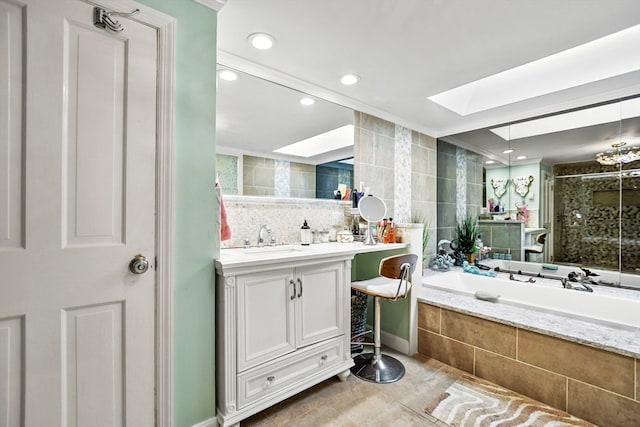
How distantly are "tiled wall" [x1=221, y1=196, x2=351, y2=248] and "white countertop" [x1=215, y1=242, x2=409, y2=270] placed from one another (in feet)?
0.39

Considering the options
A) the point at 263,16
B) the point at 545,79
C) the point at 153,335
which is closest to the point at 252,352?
the point at 153,335

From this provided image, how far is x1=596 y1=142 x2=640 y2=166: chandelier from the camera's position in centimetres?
249

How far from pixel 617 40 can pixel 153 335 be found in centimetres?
344

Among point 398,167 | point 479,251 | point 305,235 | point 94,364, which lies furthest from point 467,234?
point 94,364

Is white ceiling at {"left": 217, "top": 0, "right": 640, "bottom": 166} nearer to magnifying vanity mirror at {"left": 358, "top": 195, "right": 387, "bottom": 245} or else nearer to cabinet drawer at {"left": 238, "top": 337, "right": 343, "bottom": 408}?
magnifying vanity mirror at {"left": 358, "top": 195, "right": 387, "bottom": 245}

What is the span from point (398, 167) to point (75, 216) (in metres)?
2.76

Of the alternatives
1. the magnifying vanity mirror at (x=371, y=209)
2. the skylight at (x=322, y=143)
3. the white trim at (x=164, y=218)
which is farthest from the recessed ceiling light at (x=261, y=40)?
the magnifying vanity mirror at (x=371, y=209)

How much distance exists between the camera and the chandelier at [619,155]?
98.2 inches

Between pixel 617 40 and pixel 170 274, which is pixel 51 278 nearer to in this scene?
pixel 170 274

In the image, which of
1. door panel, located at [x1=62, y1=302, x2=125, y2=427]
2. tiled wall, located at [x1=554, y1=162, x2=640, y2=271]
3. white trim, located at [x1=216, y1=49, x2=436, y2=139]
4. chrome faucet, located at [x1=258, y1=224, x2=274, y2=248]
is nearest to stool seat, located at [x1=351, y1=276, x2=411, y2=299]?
chrome faucet, located at [x1=258, y1=224, x2=274, y2=248]

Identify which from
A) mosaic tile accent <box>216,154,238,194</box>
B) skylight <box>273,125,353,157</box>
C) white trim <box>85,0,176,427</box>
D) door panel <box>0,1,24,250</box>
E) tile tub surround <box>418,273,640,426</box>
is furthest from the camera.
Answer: skylight <box>273,125,353,157</box>

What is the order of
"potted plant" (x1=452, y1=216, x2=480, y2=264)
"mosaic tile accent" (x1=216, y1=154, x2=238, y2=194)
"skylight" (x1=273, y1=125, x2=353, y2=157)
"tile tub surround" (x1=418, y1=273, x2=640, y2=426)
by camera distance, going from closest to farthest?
1. "tile tub surround" (x1=418, y1=273, x2=640, y2=426)
2. "mosaic tile accent" (x1=216, y1=154, x2=238, y2=194)
3. "skylight" (x1=273, y1=125, x2=353, y2=157)
4. "potted plant" (x1=452, y1=216, x2=480, y2=264)

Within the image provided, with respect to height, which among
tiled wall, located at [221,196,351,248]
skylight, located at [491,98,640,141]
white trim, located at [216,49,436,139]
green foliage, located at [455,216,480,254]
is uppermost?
white trim, located at [216,49,436,139]

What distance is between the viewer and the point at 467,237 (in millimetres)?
3615
